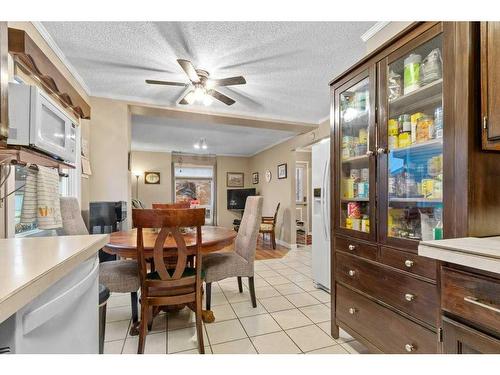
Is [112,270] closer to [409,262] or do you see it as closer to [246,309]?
[246,309]

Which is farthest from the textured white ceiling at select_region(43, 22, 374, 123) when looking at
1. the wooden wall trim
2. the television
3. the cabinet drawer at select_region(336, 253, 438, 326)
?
the television

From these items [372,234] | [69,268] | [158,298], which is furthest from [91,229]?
[372,234]

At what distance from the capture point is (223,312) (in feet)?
7.27

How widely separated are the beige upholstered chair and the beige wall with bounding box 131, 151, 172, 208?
4.68 metres

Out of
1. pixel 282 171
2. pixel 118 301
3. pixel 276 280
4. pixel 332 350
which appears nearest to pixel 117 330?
pixel 118 301

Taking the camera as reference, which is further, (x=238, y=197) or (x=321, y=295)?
(x=238, y=197)

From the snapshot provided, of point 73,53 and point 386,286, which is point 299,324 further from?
point 73,53

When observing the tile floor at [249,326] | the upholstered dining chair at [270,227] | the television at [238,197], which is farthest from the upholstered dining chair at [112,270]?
the television at [238,197]

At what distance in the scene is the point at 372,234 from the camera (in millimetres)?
1427

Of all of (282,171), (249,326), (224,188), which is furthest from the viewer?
(224,188)

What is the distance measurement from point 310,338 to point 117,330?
154 centimetres

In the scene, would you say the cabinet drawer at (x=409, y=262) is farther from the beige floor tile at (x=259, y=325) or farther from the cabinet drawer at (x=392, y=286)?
the beige floor tile at (x=259, y=325)

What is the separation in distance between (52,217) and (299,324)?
1.97 metres
